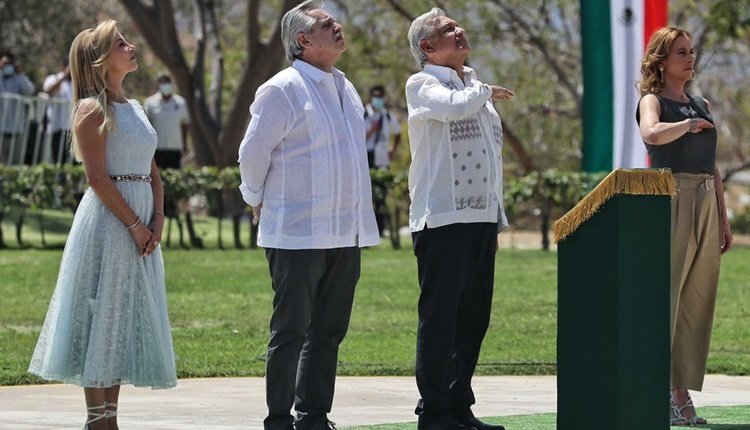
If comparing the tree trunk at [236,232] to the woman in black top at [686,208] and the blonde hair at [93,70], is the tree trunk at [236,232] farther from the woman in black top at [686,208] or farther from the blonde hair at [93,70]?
the blonde hair at [93,70]

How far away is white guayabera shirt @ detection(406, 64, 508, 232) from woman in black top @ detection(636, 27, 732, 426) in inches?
38.8

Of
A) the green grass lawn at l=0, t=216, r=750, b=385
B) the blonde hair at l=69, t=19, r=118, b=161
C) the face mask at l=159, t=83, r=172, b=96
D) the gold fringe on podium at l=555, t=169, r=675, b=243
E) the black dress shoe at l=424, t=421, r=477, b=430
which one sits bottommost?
the green grass lawn at l=0, t=216, r=750, b=385

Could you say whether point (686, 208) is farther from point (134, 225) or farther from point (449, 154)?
point (134, 225)

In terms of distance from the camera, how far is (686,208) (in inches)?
321

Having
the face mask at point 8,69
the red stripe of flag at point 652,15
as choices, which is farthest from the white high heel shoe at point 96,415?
the face mask at point 8,69

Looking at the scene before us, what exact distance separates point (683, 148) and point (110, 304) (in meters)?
2.98

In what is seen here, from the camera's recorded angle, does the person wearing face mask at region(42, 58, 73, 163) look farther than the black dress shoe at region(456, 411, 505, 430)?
Yes

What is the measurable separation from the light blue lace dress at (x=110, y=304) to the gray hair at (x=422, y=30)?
1.36 meters

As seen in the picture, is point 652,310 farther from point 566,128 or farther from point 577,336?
point 566,128

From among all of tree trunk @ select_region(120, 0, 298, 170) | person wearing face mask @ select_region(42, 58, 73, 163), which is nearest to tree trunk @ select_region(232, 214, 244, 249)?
person wearing face mask @ select_region(42, 58, 73, 163)

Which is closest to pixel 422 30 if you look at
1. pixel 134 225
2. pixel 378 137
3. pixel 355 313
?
pixel 134 225

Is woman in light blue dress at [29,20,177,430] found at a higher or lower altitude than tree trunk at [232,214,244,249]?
higher

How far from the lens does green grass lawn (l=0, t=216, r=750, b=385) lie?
10609 millimetres

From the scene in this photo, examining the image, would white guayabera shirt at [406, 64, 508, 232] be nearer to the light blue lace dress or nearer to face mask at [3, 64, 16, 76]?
the light blue lace dress
